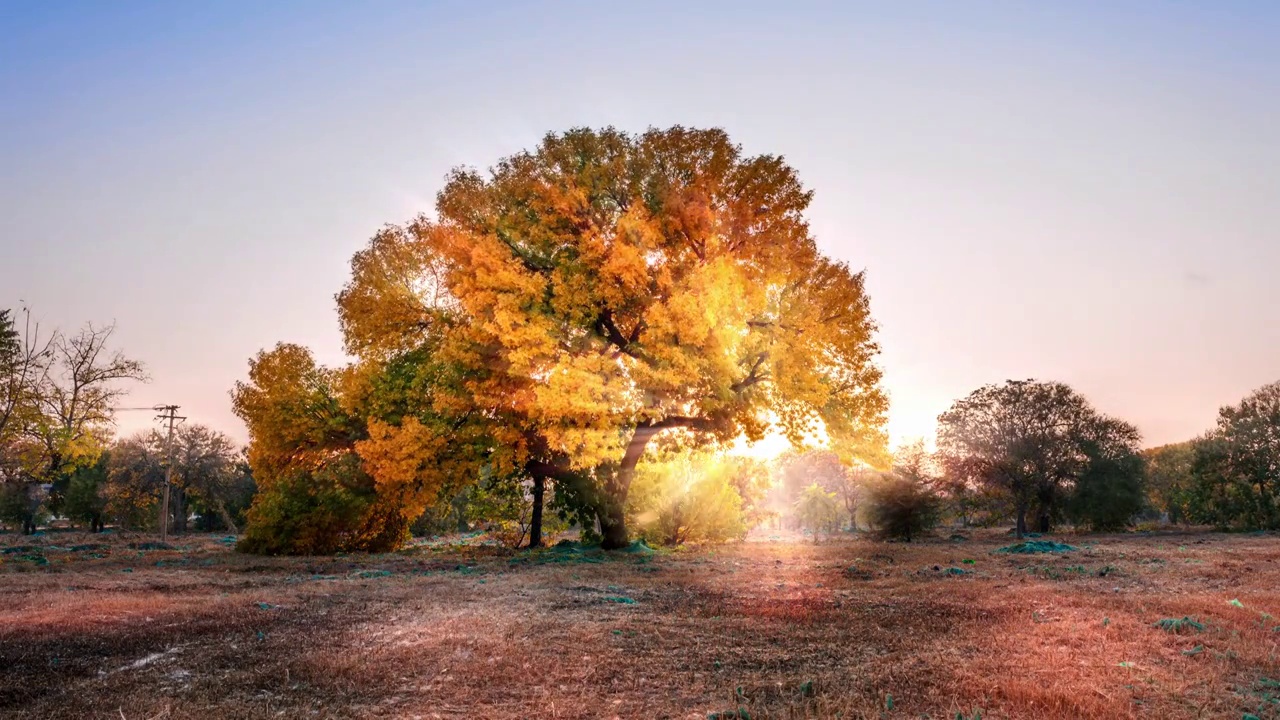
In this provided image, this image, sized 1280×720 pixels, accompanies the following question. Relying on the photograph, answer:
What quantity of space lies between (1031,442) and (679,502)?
2984cm

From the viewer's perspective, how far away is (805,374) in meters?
20.0

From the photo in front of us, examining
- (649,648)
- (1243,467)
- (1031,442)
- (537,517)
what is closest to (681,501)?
(537,517)

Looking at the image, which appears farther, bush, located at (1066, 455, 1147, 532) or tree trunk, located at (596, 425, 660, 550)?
bush, located at (1066, 455, 1147, 532)

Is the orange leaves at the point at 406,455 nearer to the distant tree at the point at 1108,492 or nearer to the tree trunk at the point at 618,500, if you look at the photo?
the tree trunk at the point at 618,500

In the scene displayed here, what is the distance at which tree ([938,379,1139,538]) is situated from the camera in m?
47.1

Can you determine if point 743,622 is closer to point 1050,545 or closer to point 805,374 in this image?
point 805,374

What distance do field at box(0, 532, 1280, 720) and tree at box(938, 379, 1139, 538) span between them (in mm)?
35165

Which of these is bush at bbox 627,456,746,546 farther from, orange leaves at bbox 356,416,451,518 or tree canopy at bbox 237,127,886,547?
orange leaves at bbox 356,416,451,518

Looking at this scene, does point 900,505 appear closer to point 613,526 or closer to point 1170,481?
point 613,526

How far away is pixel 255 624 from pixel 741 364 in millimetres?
14871

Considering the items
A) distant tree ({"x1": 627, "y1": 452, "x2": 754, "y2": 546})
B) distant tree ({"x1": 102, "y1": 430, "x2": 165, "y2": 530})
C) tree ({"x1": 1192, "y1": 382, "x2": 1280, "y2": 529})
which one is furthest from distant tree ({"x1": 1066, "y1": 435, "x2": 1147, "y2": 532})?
distant tree ({"x1": 102, "y1": 430, "x2": 165, "y2": 530})

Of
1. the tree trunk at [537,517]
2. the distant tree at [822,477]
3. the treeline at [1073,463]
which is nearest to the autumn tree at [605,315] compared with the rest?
the tree trunk at [537,517]

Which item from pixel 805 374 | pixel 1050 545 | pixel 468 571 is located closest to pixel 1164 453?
pixel 1050 545

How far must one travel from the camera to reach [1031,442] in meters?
47.3
